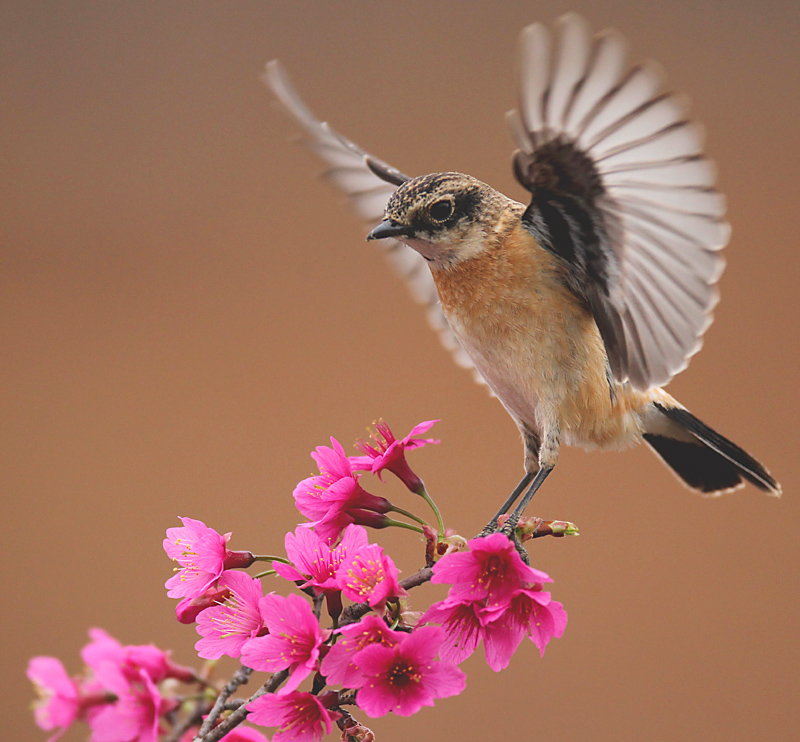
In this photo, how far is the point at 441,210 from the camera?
822mm

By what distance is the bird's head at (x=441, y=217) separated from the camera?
81 cm

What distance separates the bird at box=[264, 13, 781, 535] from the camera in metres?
0.67

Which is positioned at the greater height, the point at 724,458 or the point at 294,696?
the point at 724,458

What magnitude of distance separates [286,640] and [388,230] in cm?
45

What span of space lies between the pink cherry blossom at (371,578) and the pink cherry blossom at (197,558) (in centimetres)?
12

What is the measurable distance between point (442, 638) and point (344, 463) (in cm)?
18

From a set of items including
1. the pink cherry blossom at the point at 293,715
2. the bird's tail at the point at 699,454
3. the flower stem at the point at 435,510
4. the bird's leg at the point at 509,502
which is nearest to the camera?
the pink cherry blossom at the point at 293,715

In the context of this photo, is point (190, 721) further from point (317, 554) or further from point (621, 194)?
point (621, 194)

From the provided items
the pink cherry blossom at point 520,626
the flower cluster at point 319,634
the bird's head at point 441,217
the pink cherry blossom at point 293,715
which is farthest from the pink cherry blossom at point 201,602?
the bird's head at point 441,217

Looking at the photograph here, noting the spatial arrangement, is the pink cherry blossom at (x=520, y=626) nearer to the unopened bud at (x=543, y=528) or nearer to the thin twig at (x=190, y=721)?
the unopened bud at (x=543, y=528)

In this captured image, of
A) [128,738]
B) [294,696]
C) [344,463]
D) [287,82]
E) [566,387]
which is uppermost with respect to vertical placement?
[287,82]

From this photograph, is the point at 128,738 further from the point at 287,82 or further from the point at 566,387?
the point at 287,82

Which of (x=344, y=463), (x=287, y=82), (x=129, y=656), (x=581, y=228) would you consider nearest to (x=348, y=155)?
(x=287, y=82)

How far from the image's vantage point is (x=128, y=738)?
0.57 meters
